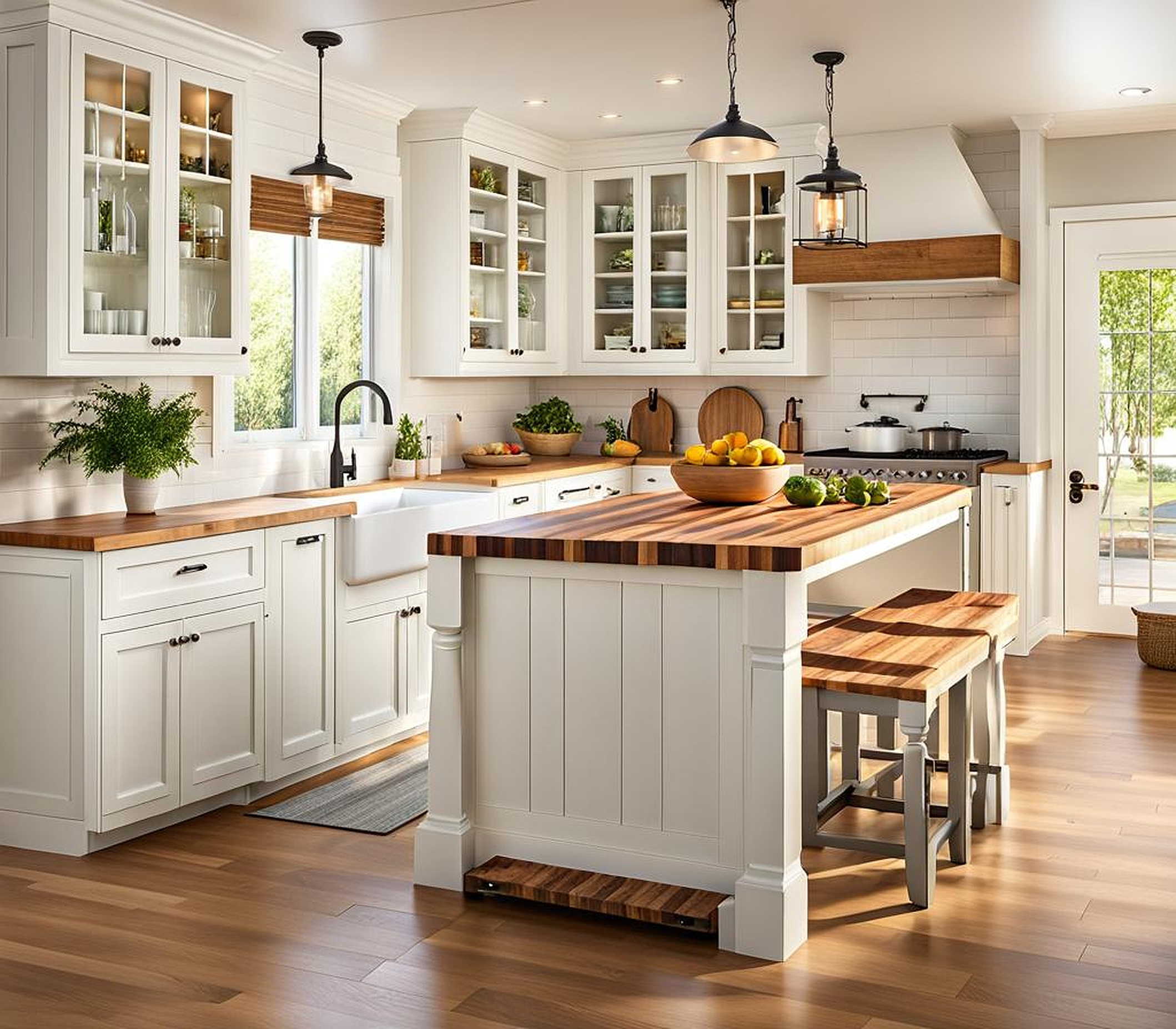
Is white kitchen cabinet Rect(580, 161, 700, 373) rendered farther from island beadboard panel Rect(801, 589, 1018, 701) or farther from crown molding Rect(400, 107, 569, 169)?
island beadboard panel Rect(801, 589, 1018, 701)

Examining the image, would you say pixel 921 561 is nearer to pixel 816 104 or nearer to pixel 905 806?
pixel 816 104

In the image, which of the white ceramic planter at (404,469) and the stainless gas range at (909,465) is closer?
the white ceramic planter at (404,469)

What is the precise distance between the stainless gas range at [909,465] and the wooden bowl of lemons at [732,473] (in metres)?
2.22

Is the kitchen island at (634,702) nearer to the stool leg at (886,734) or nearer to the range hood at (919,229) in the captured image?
the stool leg at (886,734)

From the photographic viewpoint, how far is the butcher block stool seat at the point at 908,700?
3.54 m

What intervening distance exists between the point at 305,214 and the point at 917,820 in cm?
370

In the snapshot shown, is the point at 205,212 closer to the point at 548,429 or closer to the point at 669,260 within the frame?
the point at 548,429

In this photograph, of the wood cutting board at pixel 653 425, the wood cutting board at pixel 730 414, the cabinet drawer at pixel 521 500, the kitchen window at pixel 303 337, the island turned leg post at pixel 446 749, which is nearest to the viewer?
the island turned leg post at pixel 446 749

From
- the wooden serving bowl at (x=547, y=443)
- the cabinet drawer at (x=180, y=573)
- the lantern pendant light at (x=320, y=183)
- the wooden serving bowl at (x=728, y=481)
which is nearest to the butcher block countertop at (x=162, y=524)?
the cabinet drawer at (x=180, y=573)

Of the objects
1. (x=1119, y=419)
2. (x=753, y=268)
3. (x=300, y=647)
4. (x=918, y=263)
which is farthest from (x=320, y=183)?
(x=1119, y=419)

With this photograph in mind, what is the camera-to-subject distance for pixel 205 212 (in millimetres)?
4754

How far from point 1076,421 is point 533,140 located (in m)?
3.31

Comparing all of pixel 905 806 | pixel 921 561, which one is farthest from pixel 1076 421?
pixel 905 806

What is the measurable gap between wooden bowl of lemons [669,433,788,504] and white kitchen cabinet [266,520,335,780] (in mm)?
1374
